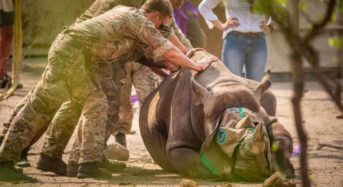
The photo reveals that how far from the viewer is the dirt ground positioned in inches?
309

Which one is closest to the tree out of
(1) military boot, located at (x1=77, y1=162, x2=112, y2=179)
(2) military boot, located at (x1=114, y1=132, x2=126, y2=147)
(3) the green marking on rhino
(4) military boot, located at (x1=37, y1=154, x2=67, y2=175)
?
(3) the green marking on rhino

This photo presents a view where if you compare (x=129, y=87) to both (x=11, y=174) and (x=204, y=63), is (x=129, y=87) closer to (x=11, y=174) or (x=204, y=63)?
(x=204, y=63)

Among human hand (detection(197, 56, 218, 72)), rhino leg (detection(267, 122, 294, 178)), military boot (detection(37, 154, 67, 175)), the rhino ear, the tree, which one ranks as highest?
the tree

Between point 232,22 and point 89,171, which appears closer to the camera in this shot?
point 89,171

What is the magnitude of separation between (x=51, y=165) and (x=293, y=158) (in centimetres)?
260

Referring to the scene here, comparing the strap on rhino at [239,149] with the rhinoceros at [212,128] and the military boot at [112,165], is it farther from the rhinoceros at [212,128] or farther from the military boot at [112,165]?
the military boot at [112,165]

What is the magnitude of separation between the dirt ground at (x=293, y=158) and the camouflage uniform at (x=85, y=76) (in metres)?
0.36

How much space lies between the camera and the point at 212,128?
7.75m

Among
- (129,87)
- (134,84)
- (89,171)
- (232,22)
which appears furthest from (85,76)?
(232,22)

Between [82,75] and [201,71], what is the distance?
1.01 meters

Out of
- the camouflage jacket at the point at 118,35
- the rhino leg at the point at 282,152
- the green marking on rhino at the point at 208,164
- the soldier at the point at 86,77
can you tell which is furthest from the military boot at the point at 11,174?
the rhino leg at the point at 282,152

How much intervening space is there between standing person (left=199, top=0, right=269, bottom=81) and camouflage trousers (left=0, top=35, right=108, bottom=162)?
2.74 metres

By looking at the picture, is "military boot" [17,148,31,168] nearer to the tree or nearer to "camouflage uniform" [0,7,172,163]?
"camouflage uniform" [0,7,172,163]

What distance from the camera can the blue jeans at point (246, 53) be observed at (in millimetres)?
10570
